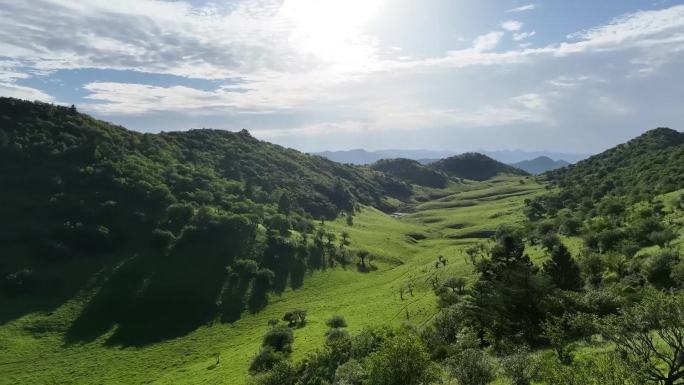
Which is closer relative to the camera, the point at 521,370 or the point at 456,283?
the point at 521,370

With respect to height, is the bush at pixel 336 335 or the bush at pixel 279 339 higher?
the bush at pixel 336 335

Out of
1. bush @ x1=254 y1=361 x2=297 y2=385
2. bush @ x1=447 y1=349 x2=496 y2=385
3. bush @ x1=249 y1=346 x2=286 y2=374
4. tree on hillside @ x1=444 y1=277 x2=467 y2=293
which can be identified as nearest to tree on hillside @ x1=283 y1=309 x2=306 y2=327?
bush @ x1=249 y1=346 x2=286 y2=374

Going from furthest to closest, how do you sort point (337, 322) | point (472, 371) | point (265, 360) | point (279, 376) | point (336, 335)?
point (337, 322) → point (336, 335) → point (265, 360) → point (279, 376) → point (472, 371)

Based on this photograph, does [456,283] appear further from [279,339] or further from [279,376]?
[279,376]

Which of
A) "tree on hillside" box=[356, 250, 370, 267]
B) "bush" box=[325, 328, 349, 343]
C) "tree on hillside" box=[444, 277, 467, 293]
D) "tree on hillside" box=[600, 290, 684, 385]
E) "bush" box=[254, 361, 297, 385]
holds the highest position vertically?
"tree on hillside" box=[600, 290, 684, 385]

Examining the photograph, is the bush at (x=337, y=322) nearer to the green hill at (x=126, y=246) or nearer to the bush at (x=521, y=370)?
the green hill at (x=126, y=246)

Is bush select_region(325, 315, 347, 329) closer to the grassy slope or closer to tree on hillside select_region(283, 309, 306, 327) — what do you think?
the grassy slope

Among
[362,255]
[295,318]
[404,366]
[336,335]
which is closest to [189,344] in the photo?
[295,318]

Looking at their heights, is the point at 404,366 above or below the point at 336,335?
above

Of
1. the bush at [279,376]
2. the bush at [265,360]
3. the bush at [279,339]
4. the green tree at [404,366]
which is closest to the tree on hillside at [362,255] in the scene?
the bush at [279,339]

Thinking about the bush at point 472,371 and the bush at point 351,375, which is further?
the bush at point 351,375

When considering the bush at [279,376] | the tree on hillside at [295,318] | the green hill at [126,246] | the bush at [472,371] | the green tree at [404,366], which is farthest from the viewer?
the green hill at [126,246]

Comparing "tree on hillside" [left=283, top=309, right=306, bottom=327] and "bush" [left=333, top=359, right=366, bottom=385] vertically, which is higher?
"bush" [left=333, top=359, right=366, bottom=385]

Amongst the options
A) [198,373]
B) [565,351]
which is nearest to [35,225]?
[198,373]
